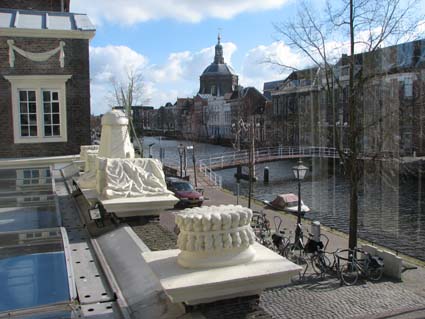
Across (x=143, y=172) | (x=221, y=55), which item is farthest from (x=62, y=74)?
(x=221, y=55)

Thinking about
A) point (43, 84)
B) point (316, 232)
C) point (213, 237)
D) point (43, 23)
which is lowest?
point (316, 232)

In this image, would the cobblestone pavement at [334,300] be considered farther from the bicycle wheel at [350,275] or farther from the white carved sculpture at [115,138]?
the white carved sculpture at [115,138]

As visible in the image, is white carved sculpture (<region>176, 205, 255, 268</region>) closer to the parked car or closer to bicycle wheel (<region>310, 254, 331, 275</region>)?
bicycle wheel (<region>310, 254, 331, 275</region>)

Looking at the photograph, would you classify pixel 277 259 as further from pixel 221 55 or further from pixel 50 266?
pixel 221 55

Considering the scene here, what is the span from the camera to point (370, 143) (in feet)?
51.8

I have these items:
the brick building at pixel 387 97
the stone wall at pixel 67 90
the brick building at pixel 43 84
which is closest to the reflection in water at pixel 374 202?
the brick building at pixel 387 97

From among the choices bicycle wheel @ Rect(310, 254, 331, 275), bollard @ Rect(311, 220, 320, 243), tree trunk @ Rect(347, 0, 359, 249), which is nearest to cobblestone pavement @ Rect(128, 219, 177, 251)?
bicycle wheel @ Rect(310, 254, 331, 275)

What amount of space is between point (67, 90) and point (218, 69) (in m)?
128

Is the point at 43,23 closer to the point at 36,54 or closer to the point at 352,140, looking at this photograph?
the point at 36,54

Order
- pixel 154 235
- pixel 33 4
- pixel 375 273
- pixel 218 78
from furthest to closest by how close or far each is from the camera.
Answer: pixel 218 78 < pixel 33 4 < pixel 375 273 < pixel 154 235

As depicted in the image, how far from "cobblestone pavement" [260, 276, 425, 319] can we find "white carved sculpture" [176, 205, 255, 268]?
6.83m

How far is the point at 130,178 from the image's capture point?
28.3 ft

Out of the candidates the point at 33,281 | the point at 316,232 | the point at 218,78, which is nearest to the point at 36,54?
the point at 316,232

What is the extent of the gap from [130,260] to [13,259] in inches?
68.2
